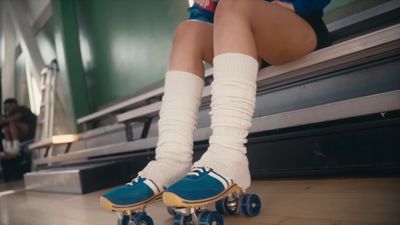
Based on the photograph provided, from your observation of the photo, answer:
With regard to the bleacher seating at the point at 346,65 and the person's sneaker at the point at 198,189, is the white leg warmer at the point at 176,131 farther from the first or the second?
the bleacher seating at the point at 346,65

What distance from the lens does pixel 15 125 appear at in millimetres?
4441

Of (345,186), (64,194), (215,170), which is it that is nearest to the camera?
(215,170)

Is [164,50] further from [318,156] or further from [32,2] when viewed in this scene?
[32,2]

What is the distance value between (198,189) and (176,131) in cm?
20

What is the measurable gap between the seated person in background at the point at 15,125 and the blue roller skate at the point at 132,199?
4.18 meters

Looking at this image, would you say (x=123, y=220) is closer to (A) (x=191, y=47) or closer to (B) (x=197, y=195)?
(B) (x=197, y=195)

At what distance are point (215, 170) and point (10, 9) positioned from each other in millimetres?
4871

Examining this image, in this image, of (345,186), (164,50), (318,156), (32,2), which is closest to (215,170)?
(345,186)

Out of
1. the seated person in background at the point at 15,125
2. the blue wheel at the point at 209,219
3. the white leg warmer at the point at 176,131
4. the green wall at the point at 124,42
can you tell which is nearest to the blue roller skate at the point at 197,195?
the blue wheel at the point at 209,219

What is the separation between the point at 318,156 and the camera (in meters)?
1.11

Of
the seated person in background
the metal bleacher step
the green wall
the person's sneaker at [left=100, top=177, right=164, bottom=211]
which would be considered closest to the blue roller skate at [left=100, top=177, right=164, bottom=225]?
the person's sneaker at [left=100, top=177, right=164, bottom=211]

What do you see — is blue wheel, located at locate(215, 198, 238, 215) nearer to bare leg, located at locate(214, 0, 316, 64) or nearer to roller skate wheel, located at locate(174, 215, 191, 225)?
roller skate wheel, located at locate(174, 215, 191, 225)

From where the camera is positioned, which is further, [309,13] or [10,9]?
[10,9]

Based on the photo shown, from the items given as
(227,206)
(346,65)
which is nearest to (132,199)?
(227,206)
